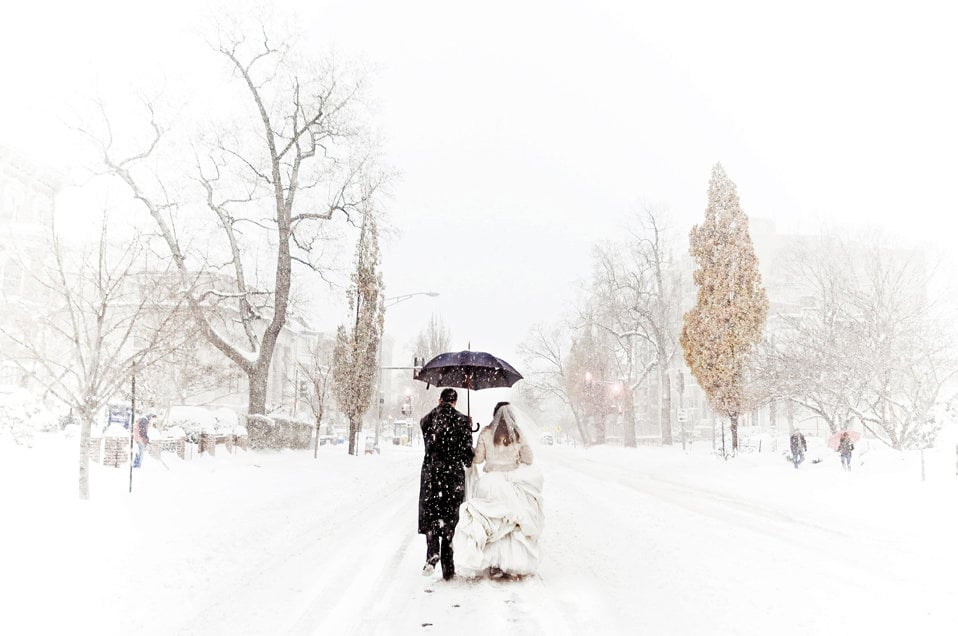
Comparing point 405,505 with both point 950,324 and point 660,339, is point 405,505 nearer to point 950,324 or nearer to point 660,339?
point 950,324

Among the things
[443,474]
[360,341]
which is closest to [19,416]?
[443,474]

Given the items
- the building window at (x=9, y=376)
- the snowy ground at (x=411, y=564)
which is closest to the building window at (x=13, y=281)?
the building window at (x=9, y=376)

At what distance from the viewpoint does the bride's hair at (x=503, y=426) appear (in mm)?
7586

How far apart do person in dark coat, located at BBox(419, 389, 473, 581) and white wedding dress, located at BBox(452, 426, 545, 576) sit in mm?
197

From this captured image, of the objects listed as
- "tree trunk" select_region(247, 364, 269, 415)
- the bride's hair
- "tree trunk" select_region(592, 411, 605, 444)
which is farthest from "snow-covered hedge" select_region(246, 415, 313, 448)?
"tree trunk" select_region(592, 411, 605, 444)

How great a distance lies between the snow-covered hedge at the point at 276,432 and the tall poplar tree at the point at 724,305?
18.8 meters

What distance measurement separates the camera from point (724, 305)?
31391 millimetres

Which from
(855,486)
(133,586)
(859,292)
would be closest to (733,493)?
(855,486)

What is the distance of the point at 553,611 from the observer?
19.3ft

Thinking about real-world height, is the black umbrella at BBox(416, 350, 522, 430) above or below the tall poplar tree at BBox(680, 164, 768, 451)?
below

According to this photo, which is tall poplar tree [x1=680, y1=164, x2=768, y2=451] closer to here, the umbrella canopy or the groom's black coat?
the umbrella canopy

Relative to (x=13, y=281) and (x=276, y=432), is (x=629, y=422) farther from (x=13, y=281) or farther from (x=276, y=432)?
(x=13, y=281)

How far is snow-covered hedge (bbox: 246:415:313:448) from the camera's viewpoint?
25781 mm

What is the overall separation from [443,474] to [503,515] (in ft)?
3.03
